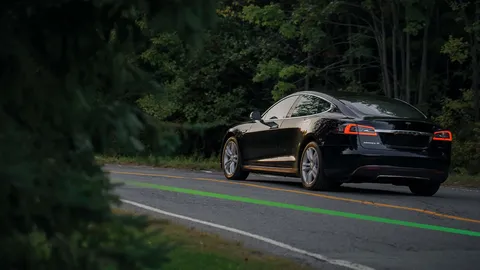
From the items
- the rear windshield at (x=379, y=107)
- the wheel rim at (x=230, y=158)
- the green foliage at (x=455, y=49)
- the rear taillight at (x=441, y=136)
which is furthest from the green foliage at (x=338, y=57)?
the rear taillight at (x=441, y=136)

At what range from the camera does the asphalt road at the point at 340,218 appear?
8.57m

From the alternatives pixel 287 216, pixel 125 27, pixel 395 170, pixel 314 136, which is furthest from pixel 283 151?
pixel 125 27

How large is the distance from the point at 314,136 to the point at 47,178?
12.5 m

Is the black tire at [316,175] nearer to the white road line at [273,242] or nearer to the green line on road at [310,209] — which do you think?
the green line on road at [310,209]

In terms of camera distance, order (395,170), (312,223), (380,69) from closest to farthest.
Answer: (312,223)
(395,170)
(380,69)

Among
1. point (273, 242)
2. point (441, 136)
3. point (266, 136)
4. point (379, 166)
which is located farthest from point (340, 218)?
point (266, 136)

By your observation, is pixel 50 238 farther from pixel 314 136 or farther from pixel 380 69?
pixel 380 69

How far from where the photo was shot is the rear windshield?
1497 cm

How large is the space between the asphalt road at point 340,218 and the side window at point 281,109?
1111 mm

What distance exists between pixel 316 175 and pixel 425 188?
1.72m

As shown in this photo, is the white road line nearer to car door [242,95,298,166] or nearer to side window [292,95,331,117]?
side window [292,95,331,117]

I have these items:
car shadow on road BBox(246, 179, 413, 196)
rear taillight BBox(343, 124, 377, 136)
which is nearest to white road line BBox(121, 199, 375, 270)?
rear taillight BBox(343, 124, 377, 136)

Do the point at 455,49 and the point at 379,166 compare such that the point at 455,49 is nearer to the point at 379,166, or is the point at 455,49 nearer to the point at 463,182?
the point at 463,182

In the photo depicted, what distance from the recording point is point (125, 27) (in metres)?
3.07
